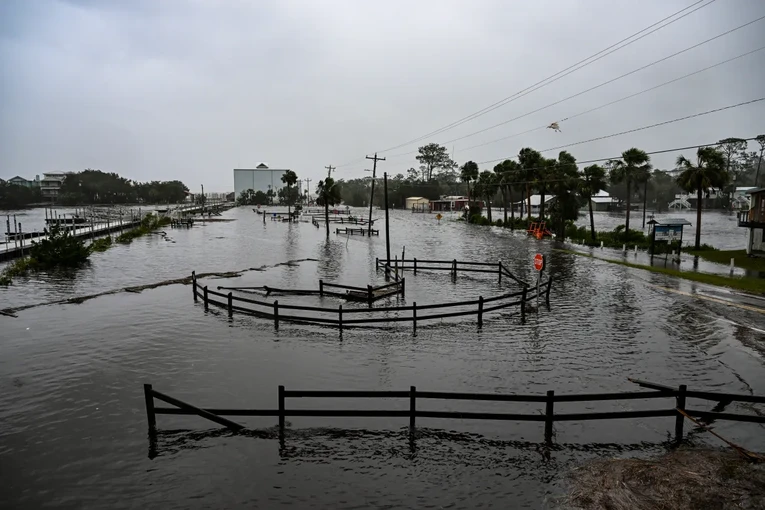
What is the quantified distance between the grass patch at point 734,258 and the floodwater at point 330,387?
13782mm

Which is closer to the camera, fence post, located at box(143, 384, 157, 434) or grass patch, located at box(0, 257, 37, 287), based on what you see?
fence post, located at box(143, 384, 157, 434)

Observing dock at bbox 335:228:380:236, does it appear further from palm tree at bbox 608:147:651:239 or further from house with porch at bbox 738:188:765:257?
house with porch at bbox 738:188:765:257

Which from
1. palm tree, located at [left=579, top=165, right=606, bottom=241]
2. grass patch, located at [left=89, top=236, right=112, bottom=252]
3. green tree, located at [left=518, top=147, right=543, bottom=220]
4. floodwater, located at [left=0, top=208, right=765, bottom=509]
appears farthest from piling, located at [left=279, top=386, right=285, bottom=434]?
green tree, located at [left=518, top=147, right=543, bottom=220]

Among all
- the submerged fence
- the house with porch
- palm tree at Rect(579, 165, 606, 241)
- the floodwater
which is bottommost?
the floodwater

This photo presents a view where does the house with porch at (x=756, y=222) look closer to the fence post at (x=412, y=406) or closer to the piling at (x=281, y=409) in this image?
the fence post at (x=412, y=406)

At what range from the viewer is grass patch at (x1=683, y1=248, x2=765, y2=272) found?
40031mm

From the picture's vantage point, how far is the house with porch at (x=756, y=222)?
42.2 m

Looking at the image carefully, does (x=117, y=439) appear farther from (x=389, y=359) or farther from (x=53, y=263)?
(x=53, y=263)

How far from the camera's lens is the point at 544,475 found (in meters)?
10.6

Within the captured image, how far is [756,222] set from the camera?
136ft

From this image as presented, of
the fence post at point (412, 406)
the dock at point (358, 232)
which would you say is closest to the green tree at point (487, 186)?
the dock at point (358, 232)

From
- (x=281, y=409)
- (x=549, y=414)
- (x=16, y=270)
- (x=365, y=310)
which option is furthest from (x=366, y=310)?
(x=16, y=270)

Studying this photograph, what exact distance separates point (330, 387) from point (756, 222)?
4397cm

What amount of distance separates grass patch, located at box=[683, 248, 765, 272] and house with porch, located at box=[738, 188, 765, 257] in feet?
3.55
